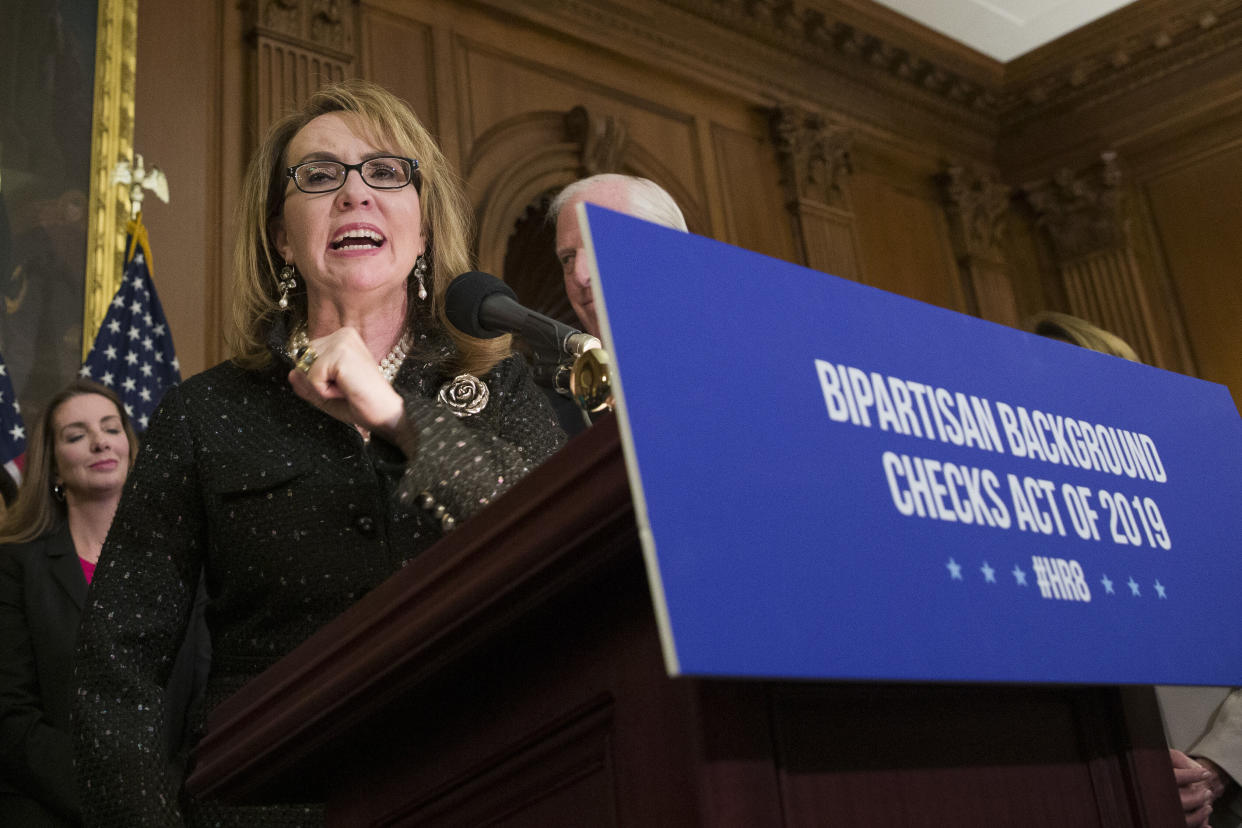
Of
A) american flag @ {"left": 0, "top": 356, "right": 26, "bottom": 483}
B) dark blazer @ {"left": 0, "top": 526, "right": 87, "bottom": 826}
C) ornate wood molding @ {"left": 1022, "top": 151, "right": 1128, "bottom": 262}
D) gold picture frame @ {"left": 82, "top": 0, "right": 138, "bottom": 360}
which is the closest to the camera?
dark blazer @ {"left": 0, "top": 526, "right": 87, "bottom": 826}

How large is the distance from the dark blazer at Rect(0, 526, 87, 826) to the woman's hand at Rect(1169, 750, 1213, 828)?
2146mm

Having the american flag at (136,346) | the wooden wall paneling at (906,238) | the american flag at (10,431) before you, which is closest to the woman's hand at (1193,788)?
the american flag at (136,346)

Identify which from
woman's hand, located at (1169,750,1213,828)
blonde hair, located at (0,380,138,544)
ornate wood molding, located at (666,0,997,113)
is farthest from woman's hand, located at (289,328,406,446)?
ornate wood molding, located at (666,0,997,113)

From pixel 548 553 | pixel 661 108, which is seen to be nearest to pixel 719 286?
pixel 548 553

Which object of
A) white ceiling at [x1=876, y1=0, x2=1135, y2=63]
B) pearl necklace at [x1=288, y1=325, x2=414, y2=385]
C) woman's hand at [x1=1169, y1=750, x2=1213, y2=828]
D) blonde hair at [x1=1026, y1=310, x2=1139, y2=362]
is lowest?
woman's hand at [x1=1169, y1=750, x2=1213, y2=828]

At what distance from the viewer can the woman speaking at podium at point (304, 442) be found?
1.24 meters

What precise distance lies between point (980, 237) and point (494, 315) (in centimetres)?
721

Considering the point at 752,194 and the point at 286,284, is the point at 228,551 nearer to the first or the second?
the point at 286,284

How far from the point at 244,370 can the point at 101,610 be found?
36 centimetres

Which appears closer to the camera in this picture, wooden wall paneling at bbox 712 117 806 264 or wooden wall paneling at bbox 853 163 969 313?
wooden wall paneling at bbox 712 117 806 264

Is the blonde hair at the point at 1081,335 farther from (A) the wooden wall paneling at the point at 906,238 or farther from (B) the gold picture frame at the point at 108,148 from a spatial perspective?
(A) the wooden wall paneling at the point at 906,238

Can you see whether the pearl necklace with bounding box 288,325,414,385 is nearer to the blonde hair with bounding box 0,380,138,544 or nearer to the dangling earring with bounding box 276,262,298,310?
the dangling earring with bounding box 276,262,298,310

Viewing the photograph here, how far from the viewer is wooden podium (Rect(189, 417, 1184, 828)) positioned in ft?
2.39

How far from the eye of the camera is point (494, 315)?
133cm
